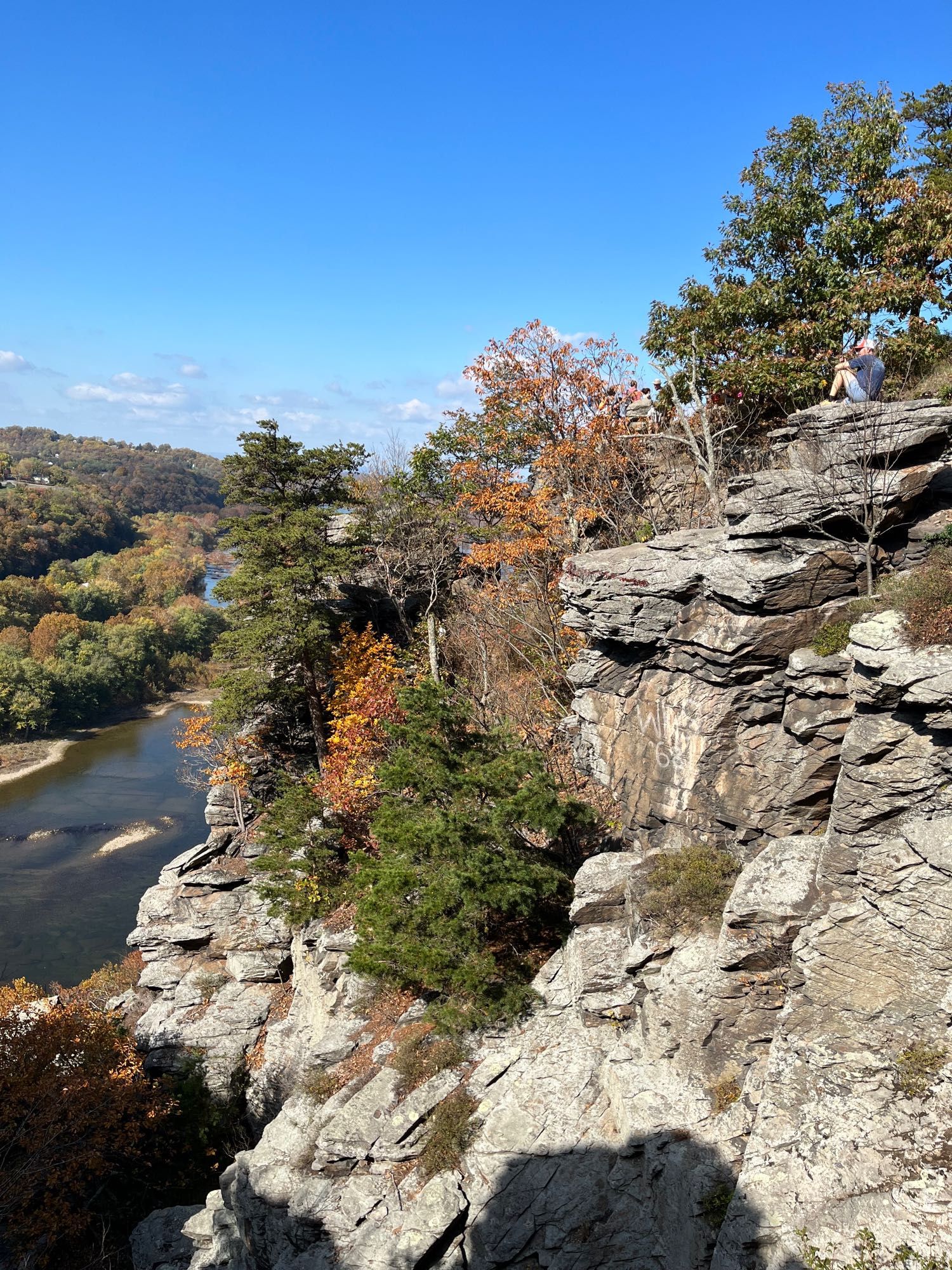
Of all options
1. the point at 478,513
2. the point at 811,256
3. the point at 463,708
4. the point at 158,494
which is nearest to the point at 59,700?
the point at 478,513

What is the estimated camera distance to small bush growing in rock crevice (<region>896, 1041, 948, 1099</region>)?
813 centimetres

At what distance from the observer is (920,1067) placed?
8250mm

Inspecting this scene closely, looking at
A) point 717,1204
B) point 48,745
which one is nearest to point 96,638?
point 48,745

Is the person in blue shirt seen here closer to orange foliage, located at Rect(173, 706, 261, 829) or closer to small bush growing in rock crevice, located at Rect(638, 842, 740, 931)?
small bush growing in rock crevice, located at Rect(638, 842, 740, 931)

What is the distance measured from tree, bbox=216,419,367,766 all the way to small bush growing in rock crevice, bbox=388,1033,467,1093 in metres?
10.9

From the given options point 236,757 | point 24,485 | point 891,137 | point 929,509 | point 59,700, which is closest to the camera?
point 929,509

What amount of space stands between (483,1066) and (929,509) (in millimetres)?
12220

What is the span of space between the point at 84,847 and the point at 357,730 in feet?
96.0

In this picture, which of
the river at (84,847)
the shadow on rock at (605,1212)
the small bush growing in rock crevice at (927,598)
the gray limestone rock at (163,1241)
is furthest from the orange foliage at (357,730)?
the river at (84,847)

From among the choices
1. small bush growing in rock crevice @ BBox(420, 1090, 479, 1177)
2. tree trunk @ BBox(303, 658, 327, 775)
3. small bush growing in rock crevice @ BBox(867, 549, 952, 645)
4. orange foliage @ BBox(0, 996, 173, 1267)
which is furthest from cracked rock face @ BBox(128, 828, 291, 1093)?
small bush growing in rock crevice @ BBox(867, 549, 952, 645)

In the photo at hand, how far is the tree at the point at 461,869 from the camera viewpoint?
12.9 meters

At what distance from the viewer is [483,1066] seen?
1291 centimetres

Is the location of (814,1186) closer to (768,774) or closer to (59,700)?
(768,774)

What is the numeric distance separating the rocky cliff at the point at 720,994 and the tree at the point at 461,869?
3.58 ft
